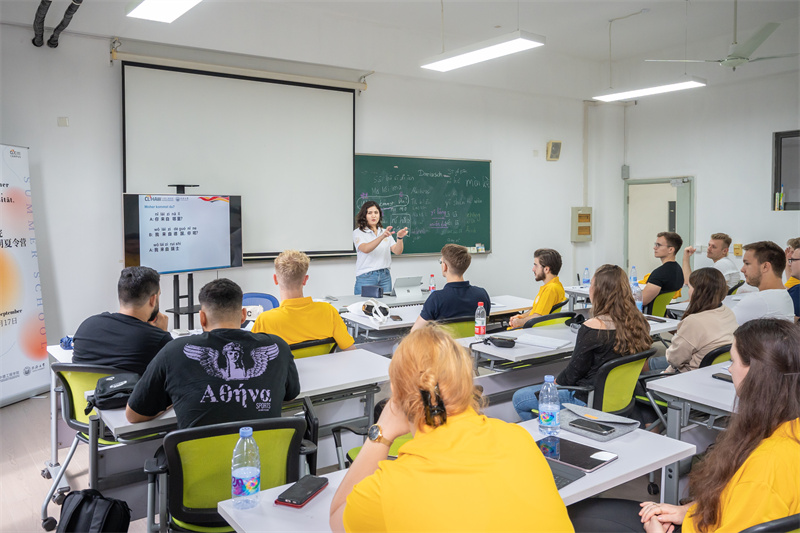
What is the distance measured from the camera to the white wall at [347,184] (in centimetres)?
517

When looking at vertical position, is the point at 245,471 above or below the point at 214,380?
below

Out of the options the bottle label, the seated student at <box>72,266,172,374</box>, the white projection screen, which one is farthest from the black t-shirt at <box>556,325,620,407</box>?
the white projection screen

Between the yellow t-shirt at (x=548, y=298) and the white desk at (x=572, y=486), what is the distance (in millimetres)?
2568

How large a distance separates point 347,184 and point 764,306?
4408 mm

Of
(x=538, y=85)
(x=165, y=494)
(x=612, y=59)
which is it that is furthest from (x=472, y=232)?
(x=165, y=494)

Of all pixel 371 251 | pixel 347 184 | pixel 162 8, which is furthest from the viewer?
pixel 347 184

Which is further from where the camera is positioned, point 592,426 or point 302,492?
point 592,426

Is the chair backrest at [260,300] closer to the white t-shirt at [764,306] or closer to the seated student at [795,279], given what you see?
the white t-shirt at [764,306]

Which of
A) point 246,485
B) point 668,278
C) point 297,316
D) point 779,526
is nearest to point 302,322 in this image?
point 297,316

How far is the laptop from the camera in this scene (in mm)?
5648

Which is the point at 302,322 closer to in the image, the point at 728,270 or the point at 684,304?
the point at 684,304

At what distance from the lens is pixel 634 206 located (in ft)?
30.3

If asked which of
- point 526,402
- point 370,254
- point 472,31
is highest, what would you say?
point 472,31

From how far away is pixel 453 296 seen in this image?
14.0 feet
